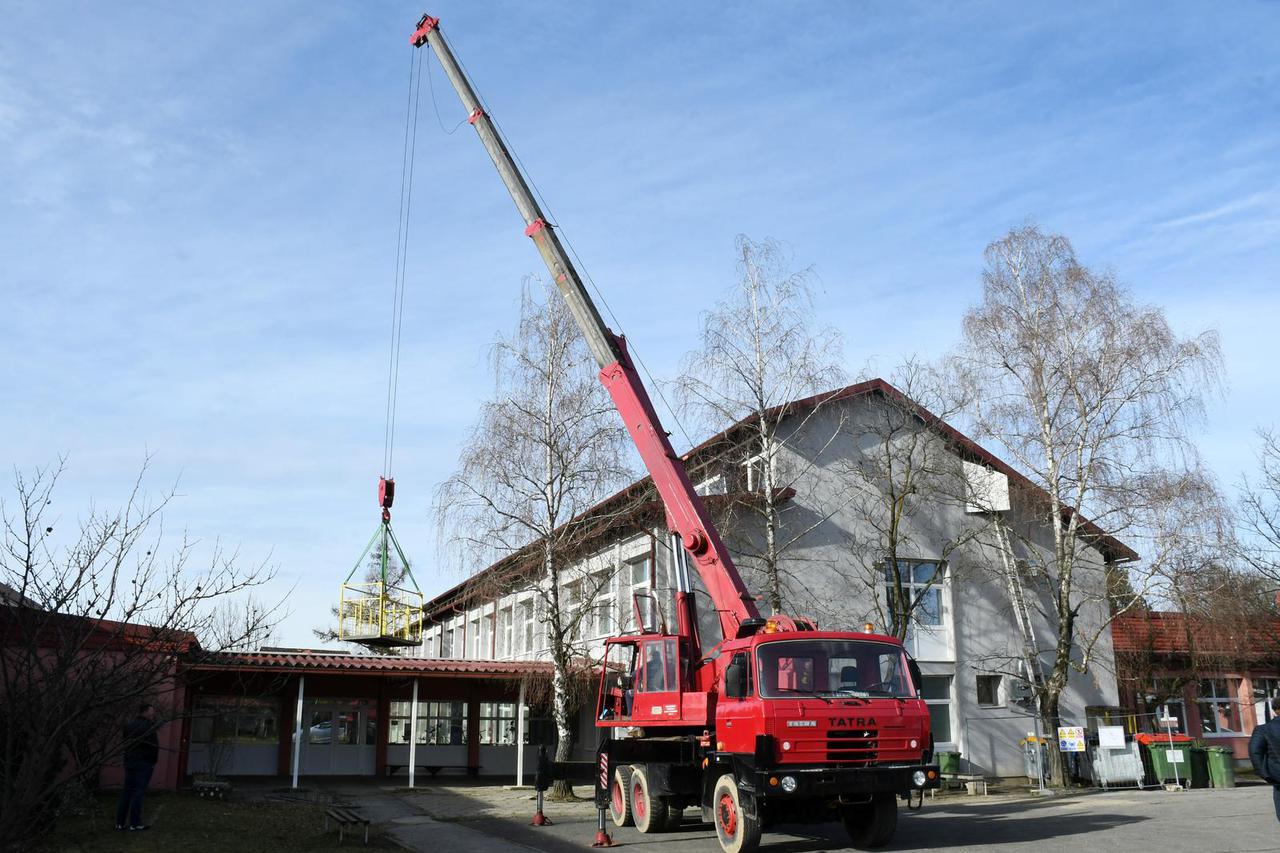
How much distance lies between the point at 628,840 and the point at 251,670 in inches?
440

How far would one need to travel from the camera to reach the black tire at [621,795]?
1523 centimetres

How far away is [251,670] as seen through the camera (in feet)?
71.4

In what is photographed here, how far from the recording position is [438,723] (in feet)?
92.0

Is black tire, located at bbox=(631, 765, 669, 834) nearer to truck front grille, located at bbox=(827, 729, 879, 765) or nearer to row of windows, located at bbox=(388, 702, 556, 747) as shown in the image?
truck front grille, located at bbox=(827, 729, 879, 765)

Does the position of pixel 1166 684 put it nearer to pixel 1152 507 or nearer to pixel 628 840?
pixel 1152 507

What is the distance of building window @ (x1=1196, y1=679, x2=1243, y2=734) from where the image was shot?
29.4 meters

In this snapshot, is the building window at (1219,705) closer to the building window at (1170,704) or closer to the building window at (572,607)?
the building window at (1170,704)

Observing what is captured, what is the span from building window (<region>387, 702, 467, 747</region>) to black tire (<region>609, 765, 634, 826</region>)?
13245 millimetres

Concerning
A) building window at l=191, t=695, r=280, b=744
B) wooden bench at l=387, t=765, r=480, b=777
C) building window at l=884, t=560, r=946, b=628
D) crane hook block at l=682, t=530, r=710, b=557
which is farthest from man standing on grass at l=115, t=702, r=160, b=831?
building window at l=884, t=560, r=946, b=628

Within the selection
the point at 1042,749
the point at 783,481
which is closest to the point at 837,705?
the point at 783,481

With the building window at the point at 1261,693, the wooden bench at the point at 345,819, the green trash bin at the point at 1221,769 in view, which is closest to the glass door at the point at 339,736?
the wooden bench at the point at 345,819

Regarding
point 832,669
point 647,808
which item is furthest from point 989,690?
point 832,669

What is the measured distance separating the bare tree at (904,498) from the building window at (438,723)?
11.5 metres

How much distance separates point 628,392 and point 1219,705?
74.5 ft
